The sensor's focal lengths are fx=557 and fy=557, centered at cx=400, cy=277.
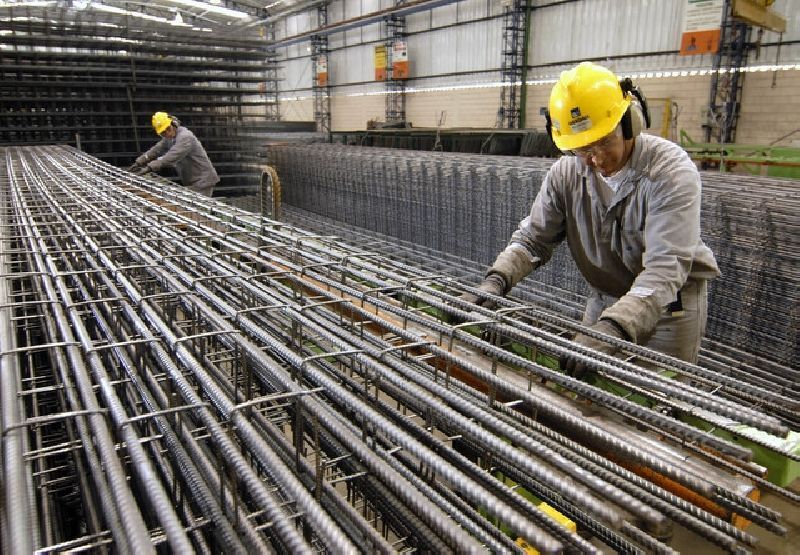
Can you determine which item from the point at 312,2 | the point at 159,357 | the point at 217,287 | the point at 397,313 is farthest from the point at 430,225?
the point at 312,2

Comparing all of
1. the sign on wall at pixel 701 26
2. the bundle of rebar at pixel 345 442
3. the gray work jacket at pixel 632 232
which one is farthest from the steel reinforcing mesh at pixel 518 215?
the sign on wall at pixel 701 26

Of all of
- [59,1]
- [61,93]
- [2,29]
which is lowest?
[61,93]

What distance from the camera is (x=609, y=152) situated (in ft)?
8.20

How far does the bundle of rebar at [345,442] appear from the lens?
1027mm

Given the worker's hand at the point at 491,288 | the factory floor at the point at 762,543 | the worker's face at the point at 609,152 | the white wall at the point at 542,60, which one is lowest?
the factory floor at the point at 762,543

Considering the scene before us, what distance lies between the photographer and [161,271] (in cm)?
240

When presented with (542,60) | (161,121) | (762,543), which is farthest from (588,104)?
(542,60)

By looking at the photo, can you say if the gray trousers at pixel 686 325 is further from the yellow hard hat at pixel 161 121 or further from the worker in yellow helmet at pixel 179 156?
the yellow hard hat at pixel 161 121

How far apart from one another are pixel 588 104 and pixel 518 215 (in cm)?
275

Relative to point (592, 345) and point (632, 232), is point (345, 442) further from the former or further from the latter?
point (632, 232)

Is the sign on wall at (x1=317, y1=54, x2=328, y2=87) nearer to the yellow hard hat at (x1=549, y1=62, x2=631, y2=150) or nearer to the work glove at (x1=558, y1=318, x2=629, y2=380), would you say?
the yellow hard hat at (x1=549, y1=62, x2=631, y2=150)

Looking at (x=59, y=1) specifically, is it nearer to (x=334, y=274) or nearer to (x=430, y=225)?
(x=430, y=225)

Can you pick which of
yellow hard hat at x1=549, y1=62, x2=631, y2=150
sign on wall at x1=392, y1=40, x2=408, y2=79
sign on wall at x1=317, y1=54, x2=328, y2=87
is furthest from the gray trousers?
sign on wall at x1=317, y1=54, x2=328, y2=87

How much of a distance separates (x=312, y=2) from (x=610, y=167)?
2328 cm
